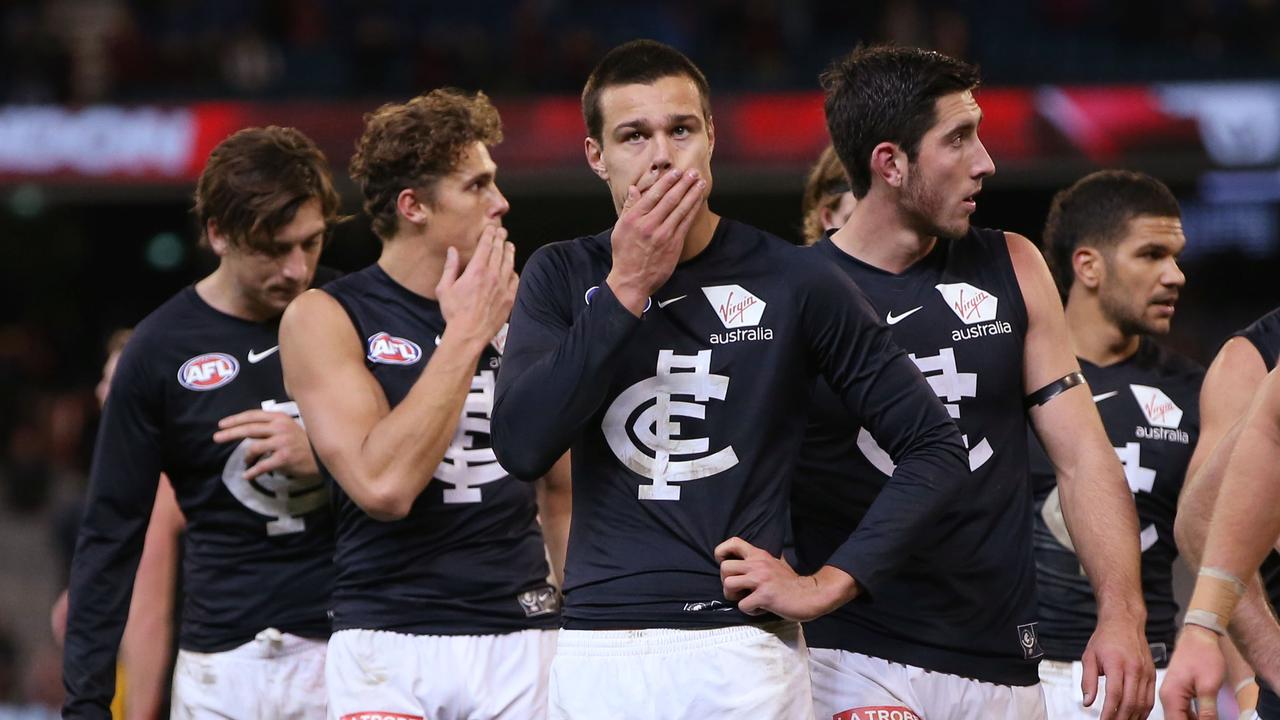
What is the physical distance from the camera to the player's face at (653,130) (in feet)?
11.8

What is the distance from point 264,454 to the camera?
16.4 ft

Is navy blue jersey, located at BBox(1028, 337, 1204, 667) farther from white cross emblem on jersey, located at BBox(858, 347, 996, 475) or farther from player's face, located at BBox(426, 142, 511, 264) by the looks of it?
player's face, located at BBox(426, 142, 511, 264)

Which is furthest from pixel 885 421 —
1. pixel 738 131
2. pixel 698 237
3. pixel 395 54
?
pixel 395 54

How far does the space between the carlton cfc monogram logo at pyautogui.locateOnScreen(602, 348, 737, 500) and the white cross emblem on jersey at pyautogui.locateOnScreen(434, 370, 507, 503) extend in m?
1.07

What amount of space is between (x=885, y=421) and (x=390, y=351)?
1704mm

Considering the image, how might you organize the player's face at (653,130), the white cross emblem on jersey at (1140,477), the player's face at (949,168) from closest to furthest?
the player's face at (653,130), the player's face at (949,168), the white cross emblem on jersey at (1140,477)

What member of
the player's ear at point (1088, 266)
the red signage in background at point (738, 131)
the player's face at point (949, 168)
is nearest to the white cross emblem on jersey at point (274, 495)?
the player's face at point (949, 168)

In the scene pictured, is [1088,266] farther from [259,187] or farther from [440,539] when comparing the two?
[259,187]

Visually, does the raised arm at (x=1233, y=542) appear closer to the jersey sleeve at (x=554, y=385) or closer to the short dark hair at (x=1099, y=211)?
the jersey sleeve at (x=554, y=385)

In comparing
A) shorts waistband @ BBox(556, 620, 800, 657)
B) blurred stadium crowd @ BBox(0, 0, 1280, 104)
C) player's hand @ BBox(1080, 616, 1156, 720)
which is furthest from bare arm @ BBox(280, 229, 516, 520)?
blurred stadium crowd @ BBox(0, 0, 1280, 104)

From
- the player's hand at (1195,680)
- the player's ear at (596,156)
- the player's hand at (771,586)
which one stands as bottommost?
the player's hand at (1195,680)

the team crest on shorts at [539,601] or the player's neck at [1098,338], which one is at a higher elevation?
the player's neck at [1098,338]

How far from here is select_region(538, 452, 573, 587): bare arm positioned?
4.82 metres

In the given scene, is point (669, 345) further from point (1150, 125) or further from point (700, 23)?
point (700, 23)
